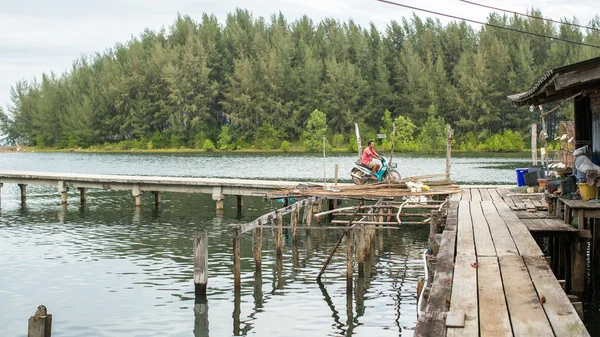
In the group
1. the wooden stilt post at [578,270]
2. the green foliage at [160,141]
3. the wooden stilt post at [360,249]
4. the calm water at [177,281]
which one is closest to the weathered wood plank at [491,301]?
the calm water at [177,281]

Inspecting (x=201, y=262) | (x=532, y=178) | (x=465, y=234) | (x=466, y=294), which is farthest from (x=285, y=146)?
(x=466, y=294)

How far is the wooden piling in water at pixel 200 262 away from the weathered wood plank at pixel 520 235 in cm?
528

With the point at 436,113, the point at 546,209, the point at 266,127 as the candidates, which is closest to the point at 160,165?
the point at 266,127

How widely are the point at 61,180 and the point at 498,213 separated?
69.7ft

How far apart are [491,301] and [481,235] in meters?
4.17

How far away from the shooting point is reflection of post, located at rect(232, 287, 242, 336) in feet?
40.4

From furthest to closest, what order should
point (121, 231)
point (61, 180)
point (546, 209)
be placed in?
point (61, 180) < point (121, 231) < point (546, 209)

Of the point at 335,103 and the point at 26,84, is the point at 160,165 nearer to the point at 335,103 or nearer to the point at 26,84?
the point at 335,103

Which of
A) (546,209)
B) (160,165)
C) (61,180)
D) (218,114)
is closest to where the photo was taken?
(546,209)

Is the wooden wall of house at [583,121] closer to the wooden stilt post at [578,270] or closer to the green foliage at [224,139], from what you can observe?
the wooden stilt post at [578,270]

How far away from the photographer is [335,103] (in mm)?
86125

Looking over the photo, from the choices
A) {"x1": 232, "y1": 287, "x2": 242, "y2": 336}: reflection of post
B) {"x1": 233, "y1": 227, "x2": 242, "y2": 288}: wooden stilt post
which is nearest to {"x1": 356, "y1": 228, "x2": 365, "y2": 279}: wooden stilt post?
{"x1": 233, "y1": 227, "x2": 242, "y2": 288}: wooden stilt post

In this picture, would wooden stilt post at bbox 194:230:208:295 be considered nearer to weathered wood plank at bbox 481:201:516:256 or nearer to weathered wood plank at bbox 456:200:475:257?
weathered wood plank at bbox 456:200:475:257

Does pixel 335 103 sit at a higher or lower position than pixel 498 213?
higher
